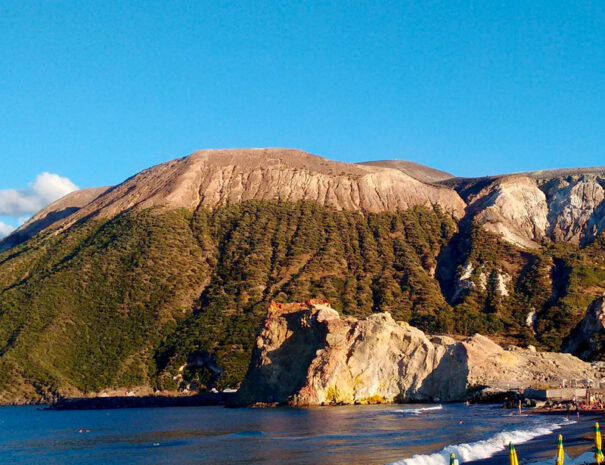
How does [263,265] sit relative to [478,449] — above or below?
above

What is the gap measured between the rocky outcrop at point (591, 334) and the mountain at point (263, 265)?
99cm

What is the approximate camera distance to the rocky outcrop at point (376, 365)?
79.3m

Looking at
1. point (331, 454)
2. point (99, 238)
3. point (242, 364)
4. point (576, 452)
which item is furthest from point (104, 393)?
point (576, 452)

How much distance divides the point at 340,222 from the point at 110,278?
47.3 m

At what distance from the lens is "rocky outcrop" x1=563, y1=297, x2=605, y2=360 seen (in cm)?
9231

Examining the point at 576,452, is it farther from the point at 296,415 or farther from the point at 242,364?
the point at 242,364

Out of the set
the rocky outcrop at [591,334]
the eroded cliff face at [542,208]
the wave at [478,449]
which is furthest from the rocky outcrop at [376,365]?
the eroded cliff face at [542,208]

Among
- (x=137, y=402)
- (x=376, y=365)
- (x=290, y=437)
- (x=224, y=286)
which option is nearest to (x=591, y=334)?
(x=376, y=365)

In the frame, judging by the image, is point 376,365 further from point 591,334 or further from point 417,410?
point 591,334

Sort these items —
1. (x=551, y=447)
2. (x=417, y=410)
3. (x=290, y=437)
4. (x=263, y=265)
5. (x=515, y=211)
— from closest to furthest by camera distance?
(x=551, y=447)
(x=290, y=437)
(x=417, y=410)
(x=263, y=265)
(x=515, y=211)

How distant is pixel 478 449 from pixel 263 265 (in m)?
101

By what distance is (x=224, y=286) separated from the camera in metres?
135

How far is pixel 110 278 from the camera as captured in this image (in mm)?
136000

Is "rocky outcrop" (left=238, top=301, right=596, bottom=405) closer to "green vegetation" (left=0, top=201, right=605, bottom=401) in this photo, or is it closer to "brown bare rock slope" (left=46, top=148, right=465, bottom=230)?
"green vegetation" (left=0, top=201, right=605, bottom=401)
